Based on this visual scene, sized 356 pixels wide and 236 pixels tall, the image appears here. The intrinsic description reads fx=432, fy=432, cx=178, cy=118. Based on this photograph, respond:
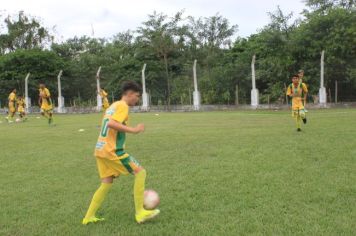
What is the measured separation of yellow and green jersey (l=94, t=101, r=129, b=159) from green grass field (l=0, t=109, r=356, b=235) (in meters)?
0.82

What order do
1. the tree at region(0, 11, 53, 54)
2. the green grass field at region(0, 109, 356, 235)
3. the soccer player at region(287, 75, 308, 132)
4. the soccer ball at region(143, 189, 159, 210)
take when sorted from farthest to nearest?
the tree at region(0, 11, 53, 54) → the soccer player at region(287, 75, 308, 132) → the soccer ball at region(143, 189, 159, 210) → the green grass field at region(0, 109, 356, 235)

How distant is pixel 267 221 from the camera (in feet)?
15.7

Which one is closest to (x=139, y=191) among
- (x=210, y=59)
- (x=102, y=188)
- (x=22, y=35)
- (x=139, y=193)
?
(x=139, y=193)

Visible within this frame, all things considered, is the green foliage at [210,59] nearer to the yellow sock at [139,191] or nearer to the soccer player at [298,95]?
the soccer player at [298,95]

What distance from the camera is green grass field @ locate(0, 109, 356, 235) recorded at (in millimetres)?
4797

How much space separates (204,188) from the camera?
20.7 ft

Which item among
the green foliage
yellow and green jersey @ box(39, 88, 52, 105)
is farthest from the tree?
yellow and green jersey @ box(39, 88, 52, 105)

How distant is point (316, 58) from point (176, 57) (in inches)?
569

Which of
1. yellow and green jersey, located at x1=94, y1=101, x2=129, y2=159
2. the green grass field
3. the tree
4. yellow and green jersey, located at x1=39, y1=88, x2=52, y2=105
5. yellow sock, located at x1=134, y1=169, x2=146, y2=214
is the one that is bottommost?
the green grass field

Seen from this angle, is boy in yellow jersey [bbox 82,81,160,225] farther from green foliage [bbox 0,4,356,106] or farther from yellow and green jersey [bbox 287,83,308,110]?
green foliage [bbox 0,4,356,106]

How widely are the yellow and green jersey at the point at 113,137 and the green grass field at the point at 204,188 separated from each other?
2.69 feet

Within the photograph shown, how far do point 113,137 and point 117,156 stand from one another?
23cm

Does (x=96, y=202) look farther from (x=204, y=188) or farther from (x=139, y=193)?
(x=204, y=188)

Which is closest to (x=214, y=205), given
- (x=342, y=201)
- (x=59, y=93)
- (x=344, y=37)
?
(x=342, y=201)
